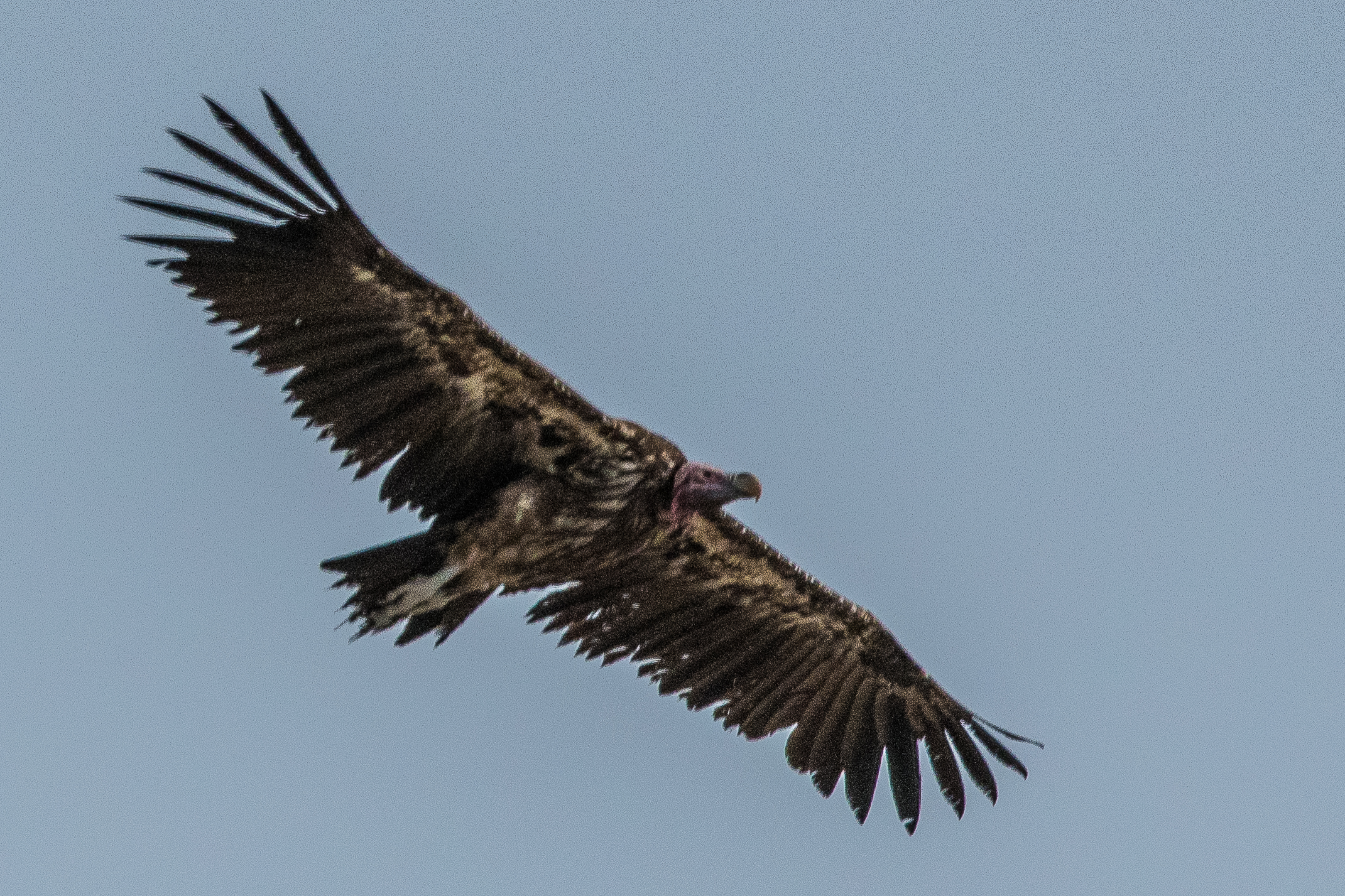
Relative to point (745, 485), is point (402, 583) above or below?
below

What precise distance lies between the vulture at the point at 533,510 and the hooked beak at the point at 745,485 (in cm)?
1

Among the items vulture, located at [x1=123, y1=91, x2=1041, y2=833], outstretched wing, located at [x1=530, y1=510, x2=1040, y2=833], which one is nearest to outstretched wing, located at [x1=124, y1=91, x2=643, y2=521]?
vulture, located at [x1=123, y1=91, x2=1041, y2=833]

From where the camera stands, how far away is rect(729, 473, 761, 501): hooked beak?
43.3 ft

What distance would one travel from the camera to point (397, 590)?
12617 mm

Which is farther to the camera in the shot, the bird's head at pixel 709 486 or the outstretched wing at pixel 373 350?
the bird's head at pixel 709 486

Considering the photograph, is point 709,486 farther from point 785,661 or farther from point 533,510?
point 785,661

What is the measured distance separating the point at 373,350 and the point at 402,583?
159 centimetres

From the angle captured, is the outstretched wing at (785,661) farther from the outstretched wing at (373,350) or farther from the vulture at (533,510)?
the outstretched wing at (373,350)

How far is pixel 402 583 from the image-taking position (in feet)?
41.4

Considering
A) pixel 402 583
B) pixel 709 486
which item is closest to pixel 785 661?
pixel 709 486

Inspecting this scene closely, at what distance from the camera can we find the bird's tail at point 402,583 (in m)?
12.4

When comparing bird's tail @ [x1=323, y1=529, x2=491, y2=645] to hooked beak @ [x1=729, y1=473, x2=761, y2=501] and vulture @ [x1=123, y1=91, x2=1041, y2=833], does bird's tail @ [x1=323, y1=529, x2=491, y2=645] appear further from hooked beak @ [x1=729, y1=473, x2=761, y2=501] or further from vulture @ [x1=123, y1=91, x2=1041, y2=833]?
hooked beak @ [x1=729, y1=473, x2=761, y2=501]

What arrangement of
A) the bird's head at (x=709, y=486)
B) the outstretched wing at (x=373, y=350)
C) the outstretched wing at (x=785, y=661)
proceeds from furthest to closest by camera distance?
the outstretched wing at (x=785, y=661)
the bird's head at (x=709, y=486)
the outstretched wing at (x=373, y=350)

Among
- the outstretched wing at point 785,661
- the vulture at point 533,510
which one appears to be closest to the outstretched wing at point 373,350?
the vulture at point 533,510
